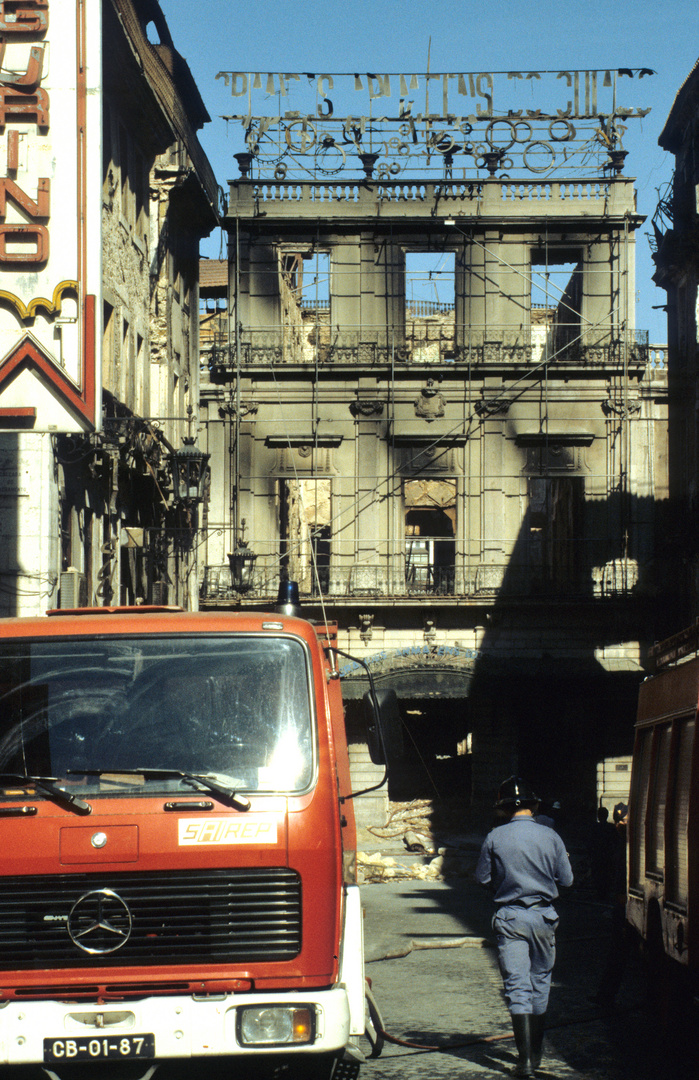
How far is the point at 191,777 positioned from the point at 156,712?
45 cm

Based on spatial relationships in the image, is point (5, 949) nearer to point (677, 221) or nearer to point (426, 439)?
point (426, 439)

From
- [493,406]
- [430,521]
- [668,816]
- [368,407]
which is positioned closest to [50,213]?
[668,816]

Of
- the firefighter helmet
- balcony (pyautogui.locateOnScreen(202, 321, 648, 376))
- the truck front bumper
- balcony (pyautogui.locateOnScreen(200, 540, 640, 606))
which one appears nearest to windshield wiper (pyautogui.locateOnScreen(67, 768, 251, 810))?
the truck front bumper

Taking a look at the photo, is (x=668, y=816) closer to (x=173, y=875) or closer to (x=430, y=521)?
(x=173, y=875)

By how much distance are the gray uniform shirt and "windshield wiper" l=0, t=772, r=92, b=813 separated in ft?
9.93

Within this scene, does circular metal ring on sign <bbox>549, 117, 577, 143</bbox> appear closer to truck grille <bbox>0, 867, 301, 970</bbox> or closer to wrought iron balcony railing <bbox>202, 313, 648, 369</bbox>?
wrought iron balcony railing <bbox>202, 313, 648, 369</bbox>

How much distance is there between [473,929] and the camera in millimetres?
15258

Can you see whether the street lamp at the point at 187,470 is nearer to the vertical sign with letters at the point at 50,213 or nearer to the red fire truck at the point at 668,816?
the vertical sign with letters at the point at 50,213

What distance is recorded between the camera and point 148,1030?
5672 millimetres

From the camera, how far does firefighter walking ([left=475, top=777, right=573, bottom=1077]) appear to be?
774 centimetres

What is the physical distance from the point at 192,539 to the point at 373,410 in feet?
22.5

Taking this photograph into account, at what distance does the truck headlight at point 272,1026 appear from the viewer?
5.68 m

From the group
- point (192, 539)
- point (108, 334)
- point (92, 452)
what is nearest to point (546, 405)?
point (192, 539)

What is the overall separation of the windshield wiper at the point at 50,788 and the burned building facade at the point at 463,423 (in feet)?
78.7
